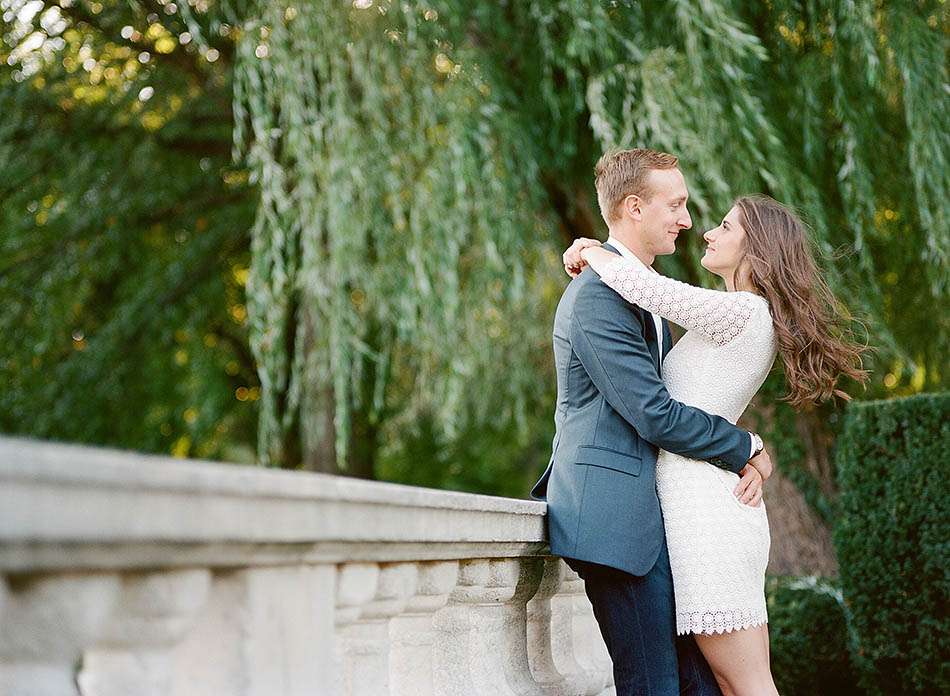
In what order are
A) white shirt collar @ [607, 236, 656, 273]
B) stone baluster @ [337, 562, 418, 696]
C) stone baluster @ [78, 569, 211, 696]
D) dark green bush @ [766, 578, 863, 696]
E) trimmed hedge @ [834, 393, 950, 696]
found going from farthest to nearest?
1. dark green bush @ [766, 578, 863, 696]
2. trimmed hedge @ [834, 393, 950, 696]
3. white shirt collar @ [607, 236, 656, 273]
4. stone baluster @ [337, 562, 418, 696]
5. stone baluster @ [78, 569, 211, 696]

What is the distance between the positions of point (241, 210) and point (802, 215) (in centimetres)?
607

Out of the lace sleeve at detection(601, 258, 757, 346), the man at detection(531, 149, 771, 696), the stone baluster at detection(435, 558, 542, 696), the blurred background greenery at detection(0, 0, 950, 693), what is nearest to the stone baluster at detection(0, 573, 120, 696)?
the stone baluster at detection(435, 558, 542, 696)

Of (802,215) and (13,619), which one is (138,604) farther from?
(802,215)

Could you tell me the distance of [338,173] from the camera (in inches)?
251

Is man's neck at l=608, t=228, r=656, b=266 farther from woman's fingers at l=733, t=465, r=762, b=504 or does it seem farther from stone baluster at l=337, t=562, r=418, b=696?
stone baluster at l=337, t=562, r=418, b=696

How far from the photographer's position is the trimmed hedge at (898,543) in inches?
187

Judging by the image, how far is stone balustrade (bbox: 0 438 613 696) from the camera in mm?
1259

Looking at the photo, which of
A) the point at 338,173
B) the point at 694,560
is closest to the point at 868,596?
the point at 694,560

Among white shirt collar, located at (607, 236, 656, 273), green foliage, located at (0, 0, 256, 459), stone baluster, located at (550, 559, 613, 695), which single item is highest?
white shirt collar, located at (607, 236, 656, 273)

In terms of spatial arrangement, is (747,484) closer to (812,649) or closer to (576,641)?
(576,641)

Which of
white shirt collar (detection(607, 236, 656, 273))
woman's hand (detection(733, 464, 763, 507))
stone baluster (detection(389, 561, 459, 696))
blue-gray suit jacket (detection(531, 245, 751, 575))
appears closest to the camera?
stone baluster (detection(389, 561, 459, 696))

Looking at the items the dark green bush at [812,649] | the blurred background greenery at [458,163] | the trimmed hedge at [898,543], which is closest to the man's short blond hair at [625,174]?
the blurred background greenery at [458,163]

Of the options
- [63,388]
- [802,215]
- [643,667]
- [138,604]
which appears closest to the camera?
[138,604]

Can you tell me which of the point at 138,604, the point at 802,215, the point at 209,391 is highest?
the point at 138,604
